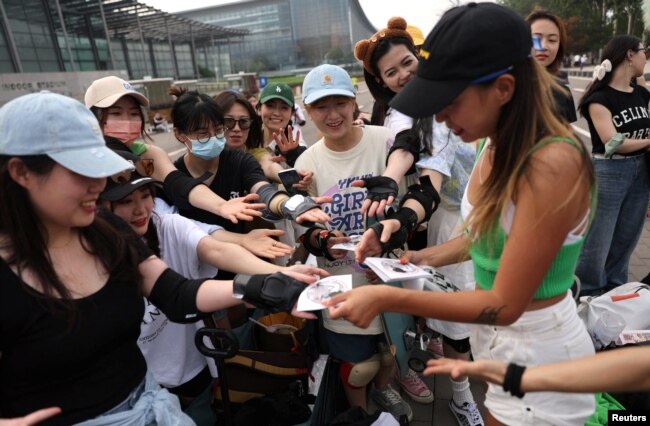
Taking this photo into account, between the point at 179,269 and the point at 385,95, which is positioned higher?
the point at 385,95

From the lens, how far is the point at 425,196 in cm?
216

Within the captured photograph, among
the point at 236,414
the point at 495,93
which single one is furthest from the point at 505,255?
the point at 236,414

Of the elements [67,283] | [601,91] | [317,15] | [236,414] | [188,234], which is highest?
[317,15]

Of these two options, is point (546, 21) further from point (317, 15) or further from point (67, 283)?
point (317, 15)

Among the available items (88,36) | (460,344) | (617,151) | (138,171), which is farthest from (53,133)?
(88,36)

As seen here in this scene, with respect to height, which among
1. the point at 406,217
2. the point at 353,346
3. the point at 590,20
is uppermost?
the point at 590,20

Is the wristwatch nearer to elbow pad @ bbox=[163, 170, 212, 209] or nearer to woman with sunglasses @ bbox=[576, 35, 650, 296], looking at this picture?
elbow pad @ bbox=[163, 170, 212, 209]

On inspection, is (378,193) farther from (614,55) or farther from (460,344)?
(614,55)

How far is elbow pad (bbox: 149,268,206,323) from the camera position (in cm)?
166

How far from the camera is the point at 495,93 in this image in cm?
118

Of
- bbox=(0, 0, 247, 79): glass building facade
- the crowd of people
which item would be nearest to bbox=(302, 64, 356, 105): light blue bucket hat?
the crowd of people

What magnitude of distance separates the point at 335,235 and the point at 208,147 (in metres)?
1.05

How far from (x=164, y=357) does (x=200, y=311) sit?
685 millimetres

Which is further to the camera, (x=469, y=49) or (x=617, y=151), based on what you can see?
(x=617, y=151)
